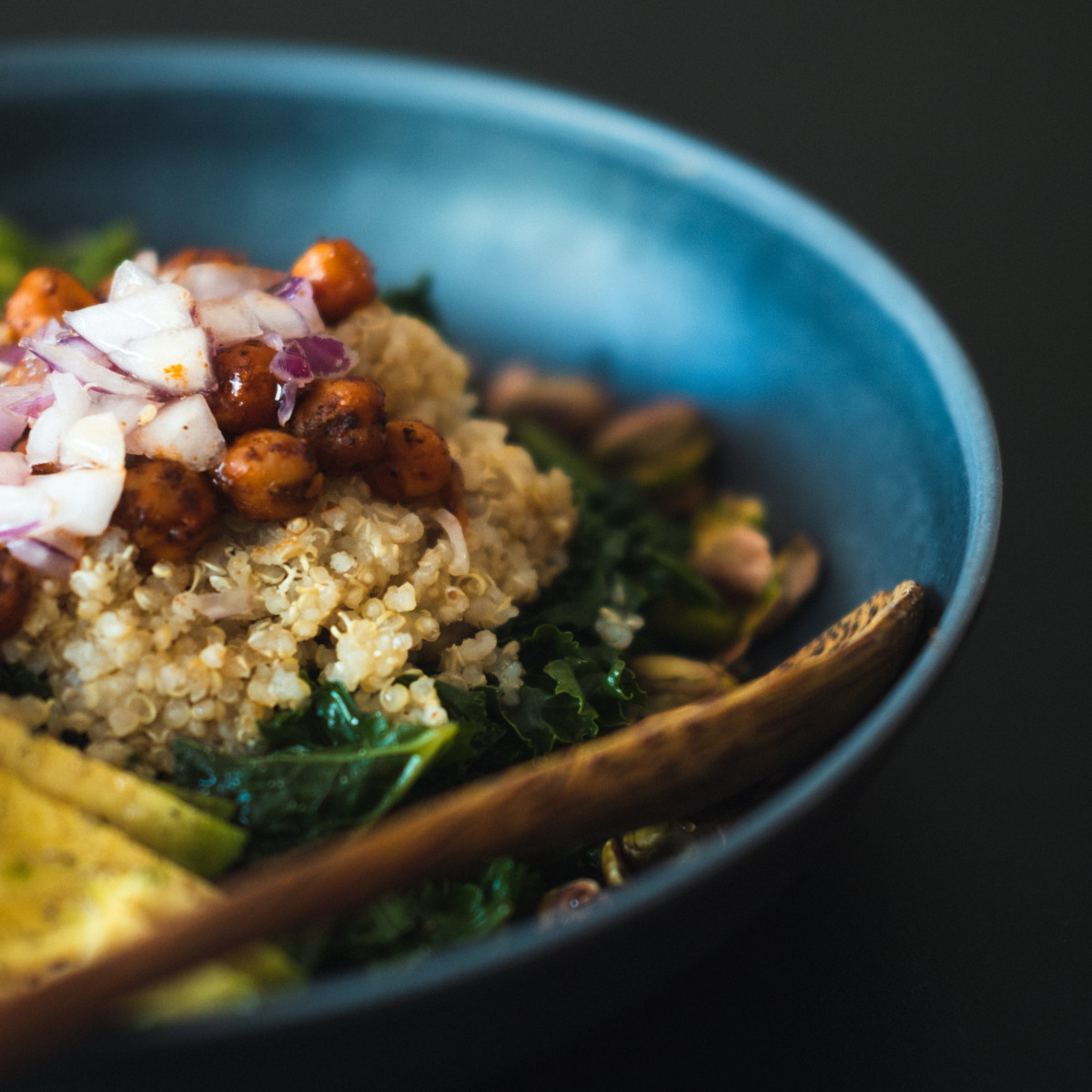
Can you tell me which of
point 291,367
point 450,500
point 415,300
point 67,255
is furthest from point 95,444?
point 67,255

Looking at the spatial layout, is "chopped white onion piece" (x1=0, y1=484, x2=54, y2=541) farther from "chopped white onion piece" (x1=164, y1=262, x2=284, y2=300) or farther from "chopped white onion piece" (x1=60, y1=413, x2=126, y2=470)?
"chopped white onion piece" (x1=164, y1=262, x2=284, y2=300)

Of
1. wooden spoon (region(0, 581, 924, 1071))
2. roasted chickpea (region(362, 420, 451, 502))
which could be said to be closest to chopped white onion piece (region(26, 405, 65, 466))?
roasted chickpea (region(362, 420, 451, 502))

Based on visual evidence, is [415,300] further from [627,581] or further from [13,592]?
[13,592]

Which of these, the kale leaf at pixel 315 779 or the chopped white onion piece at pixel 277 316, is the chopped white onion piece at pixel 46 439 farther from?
the kale leaf at pixel 315 779

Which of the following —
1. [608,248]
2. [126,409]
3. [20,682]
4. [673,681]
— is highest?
[608,248]

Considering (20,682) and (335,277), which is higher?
(335,277)

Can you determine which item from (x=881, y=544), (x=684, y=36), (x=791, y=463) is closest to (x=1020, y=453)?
(x=791, y=463)

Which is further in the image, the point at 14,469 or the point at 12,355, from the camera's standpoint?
the point at 12,355
